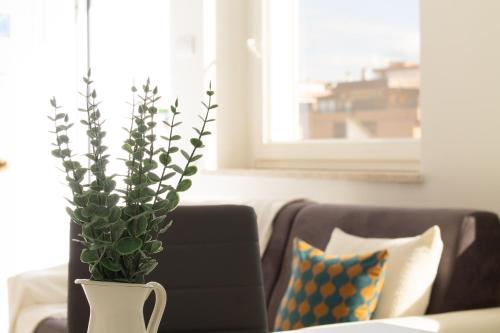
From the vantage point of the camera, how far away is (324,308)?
2.42m

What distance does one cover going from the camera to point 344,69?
376cm

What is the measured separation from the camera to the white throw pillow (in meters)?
2.42

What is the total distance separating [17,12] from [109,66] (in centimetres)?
65

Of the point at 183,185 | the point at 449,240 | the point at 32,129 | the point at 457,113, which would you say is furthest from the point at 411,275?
the point at 32,129

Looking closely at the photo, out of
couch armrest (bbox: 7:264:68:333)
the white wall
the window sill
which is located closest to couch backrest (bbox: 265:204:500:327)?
the white wall

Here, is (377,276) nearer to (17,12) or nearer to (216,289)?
(216,289)

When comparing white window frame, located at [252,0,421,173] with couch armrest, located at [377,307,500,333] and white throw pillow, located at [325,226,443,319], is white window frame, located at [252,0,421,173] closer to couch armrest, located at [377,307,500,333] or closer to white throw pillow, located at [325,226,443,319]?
white throw pillow, located at [325,226,443,319]

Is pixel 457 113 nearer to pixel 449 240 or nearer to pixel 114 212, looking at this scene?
pixel 449 240

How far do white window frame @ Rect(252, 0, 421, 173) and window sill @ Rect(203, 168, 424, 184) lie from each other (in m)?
0.10

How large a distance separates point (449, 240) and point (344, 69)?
4.67 ft

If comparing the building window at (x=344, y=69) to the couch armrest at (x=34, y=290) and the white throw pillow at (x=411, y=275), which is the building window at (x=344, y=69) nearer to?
the white throw pillow at (x=411, y=275)

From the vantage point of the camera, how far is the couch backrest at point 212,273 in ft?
5.68

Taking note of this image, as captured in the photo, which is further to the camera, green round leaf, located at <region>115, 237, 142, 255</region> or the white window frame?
the white window frame

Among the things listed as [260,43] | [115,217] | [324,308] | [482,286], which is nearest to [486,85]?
[482,286]
